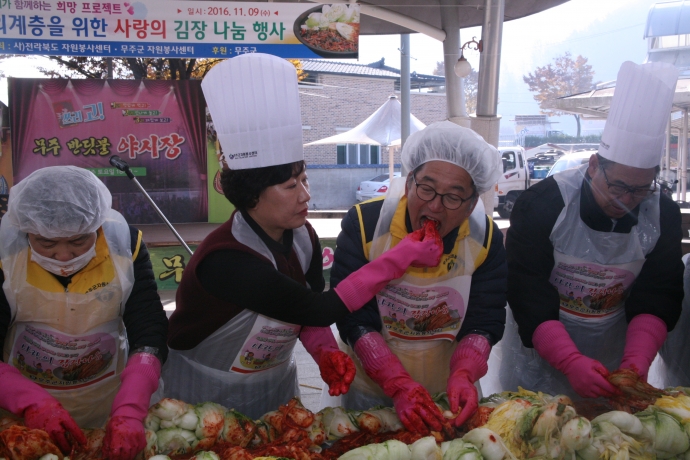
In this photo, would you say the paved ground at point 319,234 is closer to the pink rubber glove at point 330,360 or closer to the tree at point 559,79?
A: the tree at point 559,79

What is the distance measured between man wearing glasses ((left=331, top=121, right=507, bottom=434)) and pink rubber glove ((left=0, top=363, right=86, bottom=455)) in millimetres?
979

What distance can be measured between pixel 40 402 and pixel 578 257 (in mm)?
2043

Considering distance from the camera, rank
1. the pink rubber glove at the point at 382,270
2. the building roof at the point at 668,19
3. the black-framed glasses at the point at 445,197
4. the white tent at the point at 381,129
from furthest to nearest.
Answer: the white tent at the point at 381,129, the building roof at the point at 668,19, the black-framed glasses at the point at 445,197, the pink rubber glove at the point at 382,270

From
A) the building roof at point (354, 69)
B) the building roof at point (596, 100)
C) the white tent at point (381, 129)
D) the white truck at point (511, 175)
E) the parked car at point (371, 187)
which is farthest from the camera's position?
the parked car at point (371, 187)

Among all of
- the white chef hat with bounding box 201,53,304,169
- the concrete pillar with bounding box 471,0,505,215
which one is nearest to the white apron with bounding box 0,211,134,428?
the white chef hat with bounding box 201,53,304,169

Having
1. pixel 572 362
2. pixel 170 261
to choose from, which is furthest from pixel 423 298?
pixel 170 261

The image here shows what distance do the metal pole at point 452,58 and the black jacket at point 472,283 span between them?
4257mm

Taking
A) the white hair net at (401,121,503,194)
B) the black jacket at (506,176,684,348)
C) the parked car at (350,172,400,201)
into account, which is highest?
the white hair net at (401,121,503,194)

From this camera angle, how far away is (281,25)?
19.1 feet

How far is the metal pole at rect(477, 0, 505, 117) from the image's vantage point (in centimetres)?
478

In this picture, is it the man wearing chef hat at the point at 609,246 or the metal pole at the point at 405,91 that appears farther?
the metal pole at the point at 405,91

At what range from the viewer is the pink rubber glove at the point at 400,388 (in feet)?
5.93

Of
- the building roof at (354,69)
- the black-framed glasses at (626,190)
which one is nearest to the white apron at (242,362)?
the black-framed glasses at (626,190)

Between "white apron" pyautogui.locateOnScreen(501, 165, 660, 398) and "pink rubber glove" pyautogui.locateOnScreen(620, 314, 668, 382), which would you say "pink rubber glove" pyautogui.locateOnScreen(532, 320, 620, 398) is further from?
"white apron" pyautogui.locateOnScreen(501, 165, 660, 398)
